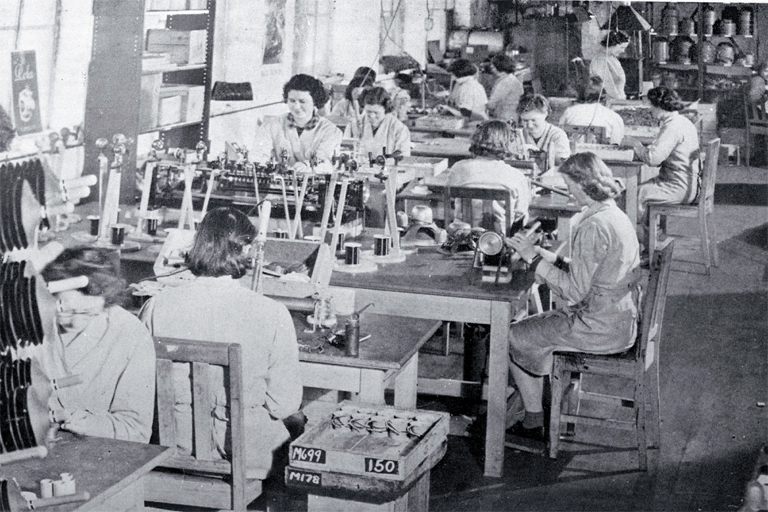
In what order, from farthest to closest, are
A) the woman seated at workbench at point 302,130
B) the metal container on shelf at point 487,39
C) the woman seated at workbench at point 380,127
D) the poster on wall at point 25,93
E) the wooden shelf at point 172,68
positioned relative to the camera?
the metal container on shelf at point 487,39, the woman seated at workbench at point 380,127, the woman seated at workbench at point 302,130, the wooden shelf at point 172,68, the poster on wall at point 25,93

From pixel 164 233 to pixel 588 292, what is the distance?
1799mm

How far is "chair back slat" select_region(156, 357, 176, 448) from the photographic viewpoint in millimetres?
2531

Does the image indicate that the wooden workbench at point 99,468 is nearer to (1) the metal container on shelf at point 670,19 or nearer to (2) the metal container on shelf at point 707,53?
(2) the metal container on shelf at point 707,53

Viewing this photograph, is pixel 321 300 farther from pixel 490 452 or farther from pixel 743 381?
pixel 743 381

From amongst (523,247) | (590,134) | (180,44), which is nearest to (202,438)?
(523,247)

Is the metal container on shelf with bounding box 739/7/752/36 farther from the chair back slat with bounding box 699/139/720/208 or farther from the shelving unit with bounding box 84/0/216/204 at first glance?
the shelving unit with bounding box 84/0/216/204

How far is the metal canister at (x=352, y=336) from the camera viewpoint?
10.0 ft

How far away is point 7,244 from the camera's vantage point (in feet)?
6.75

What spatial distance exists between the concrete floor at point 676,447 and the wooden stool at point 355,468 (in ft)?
0.94

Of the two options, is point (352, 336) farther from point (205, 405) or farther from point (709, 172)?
point (709, 172)

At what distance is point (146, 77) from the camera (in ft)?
17.8

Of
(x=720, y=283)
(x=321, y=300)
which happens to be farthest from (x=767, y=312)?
(x=321, y=300)

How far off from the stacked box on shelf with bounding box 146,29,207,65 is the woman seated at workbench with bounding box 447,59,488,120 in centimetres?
297

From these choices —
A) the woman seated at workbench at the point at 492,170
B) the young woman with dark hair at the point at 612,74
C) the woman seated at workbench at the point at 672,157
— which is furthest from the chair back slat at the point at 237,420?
the young woman with dark hair at the point at 612,74
